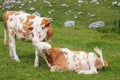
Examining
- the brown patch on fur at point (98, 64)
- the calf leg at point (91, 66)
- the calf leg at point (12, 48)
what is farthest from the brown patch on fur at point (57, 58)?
the calf leg at point (12, 48)

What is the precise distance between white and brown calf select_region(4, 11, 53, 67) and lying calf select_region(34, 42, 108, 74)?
45 centimetres

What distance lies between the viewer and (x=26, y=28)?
47.9ft

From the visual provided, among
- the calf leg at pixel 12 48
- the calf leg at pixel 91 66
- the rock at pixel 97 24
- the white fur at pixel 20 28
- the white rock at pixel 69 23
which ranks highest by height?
the white fur at pixel 20 28

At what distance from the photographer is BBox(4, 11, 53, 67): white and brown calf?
569 inches

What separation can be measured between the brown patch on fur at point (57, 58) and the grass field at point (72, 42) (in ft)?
1.14

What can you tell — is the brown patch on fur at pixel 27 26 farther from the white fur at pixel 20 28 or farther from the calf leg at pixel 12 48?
the calf leg at pixel 12 48

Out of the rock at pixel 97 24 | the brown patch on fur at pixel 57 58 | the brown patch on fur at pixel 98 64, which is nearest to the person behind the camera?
the brown patch on fur at pixel 57 58

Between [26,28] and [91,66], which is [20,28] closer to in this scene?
[26,28]

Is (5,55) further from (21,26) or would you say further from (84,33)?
(84,33)

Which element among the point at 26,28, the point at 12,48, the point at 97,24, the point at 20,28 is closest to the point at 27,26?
the point at 26,28

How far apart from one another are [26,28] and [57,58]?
148 cm

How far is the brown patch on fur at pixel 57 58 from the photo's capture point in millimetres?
13875

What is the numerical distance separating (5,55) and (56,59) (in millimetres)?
2956

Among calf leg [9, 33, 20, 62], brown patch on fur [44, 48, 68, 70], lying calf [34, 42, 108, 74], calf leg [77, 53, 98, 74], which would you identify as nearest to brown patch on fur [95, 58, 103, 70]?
lying calf [34, 42, 108, 74]
